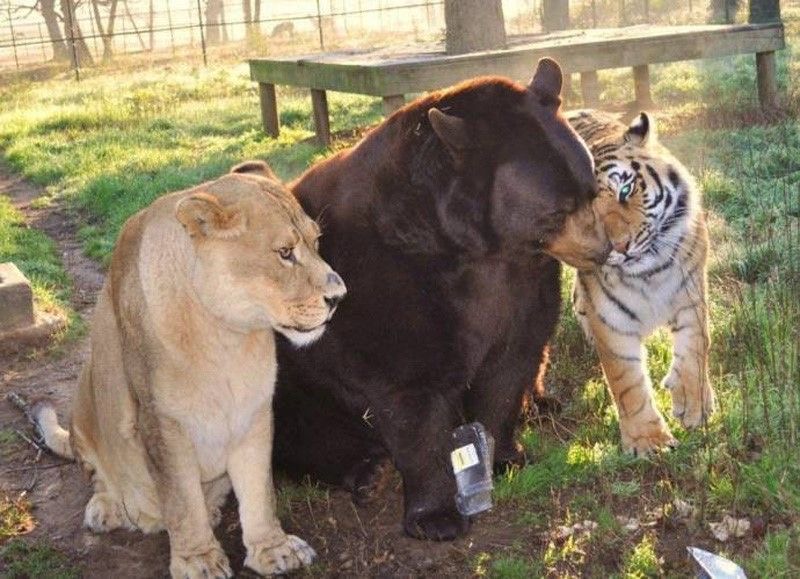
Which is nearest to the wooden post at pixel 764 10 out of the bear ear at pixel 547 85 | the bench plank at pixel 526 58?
the bench plank at pixel 526 58

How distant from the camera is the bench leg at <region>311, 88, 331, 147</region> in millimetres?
12469

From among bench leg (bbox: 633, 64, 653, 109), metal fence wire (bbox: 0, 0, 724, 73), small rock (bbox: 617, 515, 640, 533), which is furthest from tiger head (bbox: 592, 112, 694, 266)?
metal fence wire (bbox: 0, 0, 724, 73)

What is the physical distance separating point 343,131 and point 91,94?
32.6 feet

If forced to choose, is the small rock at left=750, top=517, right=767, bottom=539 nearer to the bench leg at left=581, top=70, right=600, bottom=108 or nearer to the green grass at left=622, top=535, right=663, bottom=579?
the green grass at left=622, top=535, right=663, bottom=579

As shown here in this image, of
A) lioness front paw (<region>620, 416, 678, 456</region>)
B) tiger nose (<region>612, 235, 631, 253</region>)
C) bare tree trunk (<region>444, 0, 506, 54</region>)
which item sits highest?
bare tree trunk (<region>444, 0, 506, 54</region>)

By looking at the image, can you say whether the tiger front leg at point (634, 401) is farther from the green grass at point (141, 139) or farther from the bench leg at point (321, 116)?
the bench leg at point (321, 116)

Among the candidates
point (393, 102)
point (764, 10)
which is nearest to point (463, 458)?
point (393, 102)

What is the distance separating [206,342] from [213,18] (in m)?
52.5

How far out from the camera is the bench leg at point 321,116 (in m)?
12.5

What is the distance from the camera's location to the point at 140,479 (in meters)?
4.29

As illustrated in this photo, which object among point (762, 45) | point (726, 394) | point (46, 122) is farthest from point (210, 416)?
point (46, 122)

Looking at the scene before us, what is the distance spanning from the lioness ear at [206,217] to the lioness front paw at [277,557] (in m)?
1.23

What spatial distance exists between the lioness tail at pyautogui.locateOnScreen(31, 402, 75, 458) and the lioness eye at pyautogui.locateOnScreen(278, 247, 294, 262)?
2.06 meters

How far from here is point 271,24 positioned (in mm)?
50844
